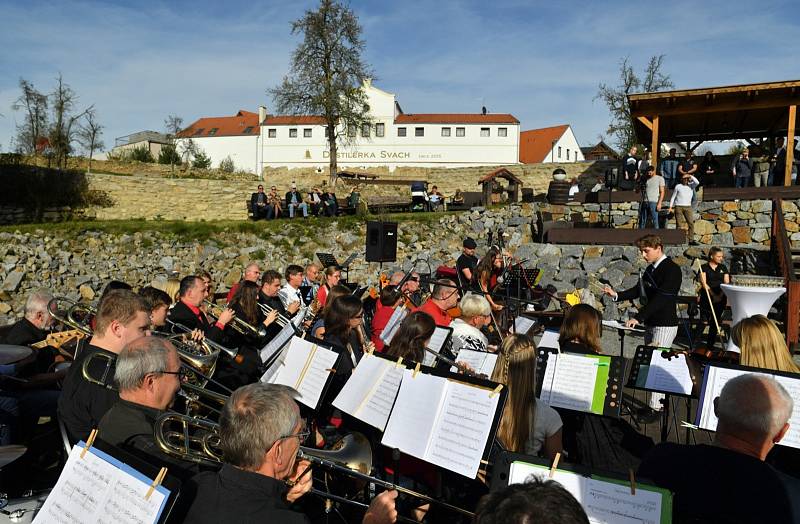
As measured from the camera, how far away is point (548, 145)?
160ft

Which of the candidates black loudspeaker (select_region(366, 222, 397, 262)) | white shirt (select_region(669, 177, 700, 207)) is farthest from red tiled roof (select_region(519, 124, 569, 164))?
black loudspeaker (select_region(366, 222, 397, 262))

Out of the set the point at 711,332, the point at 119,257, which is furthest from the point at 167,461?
the point at 119,257

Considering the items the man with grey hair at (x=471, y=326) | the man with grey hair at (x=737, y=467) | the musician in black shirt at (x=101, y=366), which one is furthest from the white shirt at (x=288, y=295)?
the man with grey hair at (x=737, y=467)

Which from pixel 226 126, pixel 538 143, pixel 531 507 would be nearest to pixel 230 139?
pixel 226 126

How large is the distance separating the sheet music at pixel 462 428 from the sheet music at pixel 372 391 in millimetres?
543

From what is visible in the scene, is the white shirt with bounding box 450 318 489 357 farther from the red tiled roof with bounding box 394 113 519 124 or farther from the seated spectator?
the red tiled roof with bounding box 394 113 519 124

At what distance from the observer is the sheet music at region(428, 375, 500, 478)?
2.70 m

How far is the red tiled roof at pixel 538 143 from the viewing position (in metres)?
48.1

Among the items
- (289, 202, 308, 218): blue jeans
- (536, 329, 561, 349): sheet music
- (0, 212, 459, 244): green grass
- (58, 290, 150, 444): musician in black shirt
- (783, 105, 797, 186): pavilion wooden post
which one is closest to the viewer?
(58, 290, 150, 444): musician in black shirt

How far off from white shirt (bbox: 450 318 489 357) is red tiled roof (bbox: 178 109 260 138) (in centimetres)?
4686

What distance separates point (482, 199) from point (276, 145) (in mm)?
29460

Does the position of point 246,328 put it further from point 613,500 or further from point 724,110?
point 724,110

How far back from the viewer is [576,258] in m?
13.1

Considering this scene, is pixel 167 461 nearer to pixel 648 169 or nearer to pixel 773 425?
pixel 773 425
